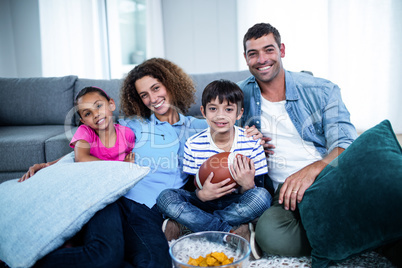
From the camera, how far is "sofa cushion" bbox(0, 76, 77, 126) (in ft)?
8.39

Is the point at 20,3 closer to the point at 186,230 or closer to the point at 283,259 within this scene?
the point at 186,230

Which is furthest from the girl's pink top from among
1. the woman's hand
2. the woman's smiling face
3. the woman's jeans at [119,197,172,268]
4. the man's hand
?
the man's hand

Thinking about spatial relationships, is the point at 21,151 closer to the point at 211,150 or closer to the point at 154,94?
the point at 154,94

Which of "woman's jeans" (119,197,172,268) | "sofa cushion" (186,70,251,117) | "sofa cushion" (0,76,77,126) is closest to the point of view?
"woman's jeans" (119,197,172,268)

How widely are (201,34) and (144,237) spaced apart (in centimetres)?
380

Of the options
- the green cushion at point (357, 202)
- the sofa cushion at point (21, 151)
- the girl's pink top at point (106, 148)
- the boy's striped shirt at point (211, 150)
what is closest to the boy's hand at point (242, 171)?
the boy's striped shirt at point (211, 150)

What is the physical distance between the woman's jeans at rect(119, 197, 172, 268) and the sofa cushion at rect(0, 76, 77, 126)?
1573 mm

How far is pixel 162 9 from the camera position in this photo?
4516 millimetres

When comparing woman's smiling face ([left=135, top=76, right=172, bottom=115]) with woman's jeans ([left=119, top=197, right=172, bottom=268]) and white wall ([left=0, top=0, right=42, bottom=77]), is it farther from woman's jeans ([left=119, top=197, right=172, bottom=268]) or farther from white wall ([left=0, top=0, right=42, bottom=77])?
white wall ([left=0, top=0, right=42, bottom=77])

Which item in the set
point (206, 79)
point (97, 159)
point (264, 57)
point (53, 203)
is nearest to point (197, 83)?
point (206, 79)

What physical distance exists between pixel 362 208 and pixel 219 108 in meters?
0.76

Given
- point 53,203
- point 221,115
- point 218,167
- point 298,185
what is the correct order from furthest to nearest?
point 221,115 → point 218,167 → point 298,185 → point 53,203

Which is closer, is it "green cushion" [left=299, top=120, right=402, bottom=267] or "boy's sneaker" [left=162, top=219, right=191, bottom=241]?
"green cushion" [left=299, top=120, right=402, bottom=267]

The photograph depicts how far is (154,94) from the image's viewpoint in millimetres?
1626
